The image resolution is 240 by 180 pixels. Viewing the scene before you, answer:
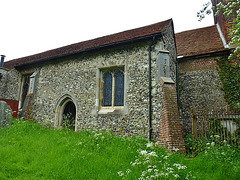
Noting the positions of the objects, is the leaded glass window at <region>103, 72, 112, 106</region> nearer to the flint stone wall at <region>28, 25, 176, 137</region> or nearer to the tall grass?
the flint stone wall at <region>28, 25, 176, 137</region>

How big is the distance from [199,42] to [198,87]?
11.9 feet

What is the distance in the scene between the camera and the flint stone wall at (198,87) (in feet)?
36.5

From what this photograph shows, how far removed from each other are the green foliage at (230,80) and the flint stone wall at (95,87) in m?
2.96

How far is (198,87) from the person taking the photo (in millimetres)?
11656

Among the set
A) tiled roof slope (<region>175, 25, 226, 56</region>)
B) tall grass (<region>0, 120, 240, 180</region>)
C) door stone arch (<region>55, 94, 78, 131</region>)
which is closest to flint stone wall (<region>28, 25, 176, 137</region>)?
door stone arch (<region>55, 94, 78, 131</region>)

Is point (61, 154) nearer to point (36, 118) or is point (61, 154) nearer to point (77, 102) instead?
point (77, 102)

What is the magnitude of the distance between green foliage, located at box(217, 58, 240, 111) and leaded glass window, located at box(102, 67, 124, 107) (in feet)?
19.1

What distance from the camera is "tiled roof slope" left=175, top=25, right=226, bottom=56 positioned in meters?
12.1

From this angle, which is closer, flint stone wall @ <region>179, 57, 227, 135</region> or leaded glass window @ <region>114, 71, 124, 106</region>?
leaded glass window @ <region>114, 71, 124, 106</region>

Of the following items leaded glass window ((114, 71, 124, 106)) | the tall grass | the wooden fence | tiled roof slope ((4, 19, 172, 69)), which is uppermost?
tiled roof slope ((4, 19, 172, 69))

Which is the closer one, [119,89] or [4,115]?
[4,115]

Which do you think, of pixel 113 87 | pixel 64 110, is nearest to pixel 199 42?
pixel 113 87

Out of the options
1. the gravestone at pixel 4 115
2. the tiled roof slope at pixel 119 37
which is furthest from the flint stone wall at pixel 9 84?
the gravestone at pixel 4 115

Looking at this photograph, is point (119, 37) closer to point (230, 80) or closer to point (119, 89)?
point (119, 89)
